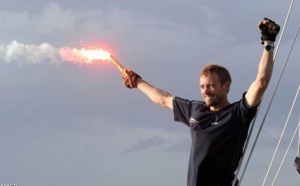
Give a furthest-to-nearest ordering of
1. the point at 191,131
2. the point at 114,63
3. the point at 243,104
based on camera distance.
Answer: the point at 114,63, the point at 191,131, the point at 243,104

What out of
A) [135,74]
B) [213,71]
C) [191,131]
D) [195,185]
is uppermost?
[135,74]

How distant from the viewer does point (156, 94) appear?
392 inches

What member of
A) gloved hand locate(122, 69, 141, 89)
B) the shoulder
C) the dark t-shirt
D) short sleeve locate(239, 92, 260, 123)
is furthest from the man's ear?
gloved hand locate(122, 69, 141, 89)

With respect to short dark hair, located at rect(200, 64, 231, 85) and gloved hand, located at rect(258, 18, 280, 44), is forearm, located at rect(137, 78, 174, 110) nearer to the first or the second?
short dark hair, located at rect(200, 64, 231, 85)

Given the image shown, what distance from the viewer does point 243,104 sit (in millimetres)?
8070

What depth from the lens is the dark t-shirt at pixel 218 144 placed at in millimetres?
8211

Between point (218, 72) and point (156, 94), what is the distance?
177 centimetres

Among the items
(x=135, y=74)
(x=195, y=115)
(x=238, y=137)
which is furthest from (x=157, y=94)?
(x=238, y=137)

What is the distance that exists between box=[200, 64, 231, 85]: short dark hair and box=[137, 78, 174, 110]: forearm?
1284 mm

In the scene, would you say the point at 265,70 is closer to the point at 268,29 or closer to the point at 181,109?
the point at 268,29

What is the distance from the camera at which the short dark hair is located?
8.35 m

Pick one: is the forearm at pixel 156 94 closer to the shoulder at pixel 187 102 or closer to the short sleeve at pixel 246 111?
the shoulder at pixel 187 102

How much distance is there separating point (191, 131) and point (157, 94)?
1456 mm

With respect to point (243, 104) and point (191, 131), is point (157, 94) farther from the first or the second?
point (243, 104)
